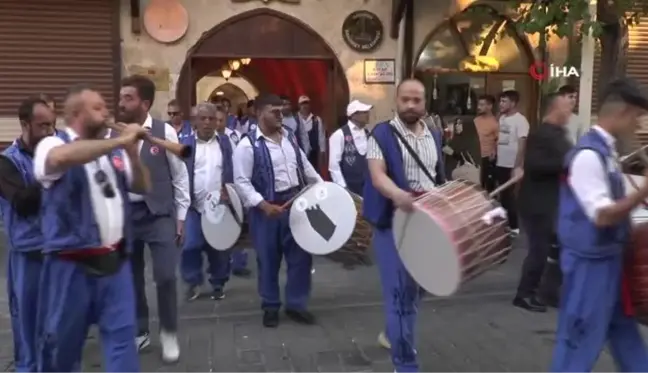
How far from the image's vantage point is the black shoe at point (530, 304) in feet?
20.7

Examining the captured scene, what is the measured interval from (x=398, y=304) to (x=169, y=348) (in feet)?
5.54

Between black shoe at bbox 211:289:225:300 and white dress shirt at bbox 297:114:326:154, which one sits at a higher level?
white dress shirt at bbox 297:114:326:154

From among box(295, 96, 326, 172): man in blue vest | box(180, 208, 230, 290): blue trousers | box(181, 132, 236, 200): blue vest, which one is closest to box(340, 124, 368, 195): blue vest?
box(181, 132, 236, 200): blue vest

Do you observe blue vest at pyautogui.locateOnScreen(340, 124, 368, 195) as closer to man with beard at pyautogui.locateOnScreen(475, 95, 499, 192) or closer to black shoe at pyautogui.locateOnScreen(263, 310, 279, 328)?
man with beard at pyautogui.locateOnScreen(475, 95, 499, 192)

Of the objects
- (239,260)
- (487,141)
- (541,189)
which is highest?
(487,141)

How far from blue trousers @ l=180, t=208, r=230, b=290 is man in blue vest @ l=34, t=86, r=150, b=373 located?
9.78 ft

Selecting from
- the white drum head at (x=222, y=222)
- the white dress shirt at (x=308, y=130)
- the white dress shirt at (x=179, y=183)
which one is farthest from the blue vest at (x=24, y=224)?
the white dress shirt at (x=308, y=130)

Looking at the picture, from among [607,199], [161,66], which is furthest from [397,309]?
[161,66]

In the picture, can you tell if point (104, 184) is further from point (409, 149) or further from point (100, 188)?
point (409, 149)

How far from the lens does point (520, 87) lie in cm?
1191

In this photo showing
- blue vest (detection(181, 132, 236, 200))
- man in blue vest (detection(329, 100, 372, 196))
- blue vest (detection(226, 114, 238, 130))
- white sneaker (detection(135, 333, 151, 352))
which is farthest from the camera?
blue vest (detection(226, 114, 238, 130))

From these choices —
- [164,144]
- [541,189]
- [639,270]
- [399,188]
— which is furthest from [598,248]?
[541,189]

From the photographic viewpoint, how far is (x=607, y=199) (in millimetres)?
3367

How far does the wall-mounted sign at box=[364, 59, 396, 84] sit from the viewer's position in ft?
36.1
